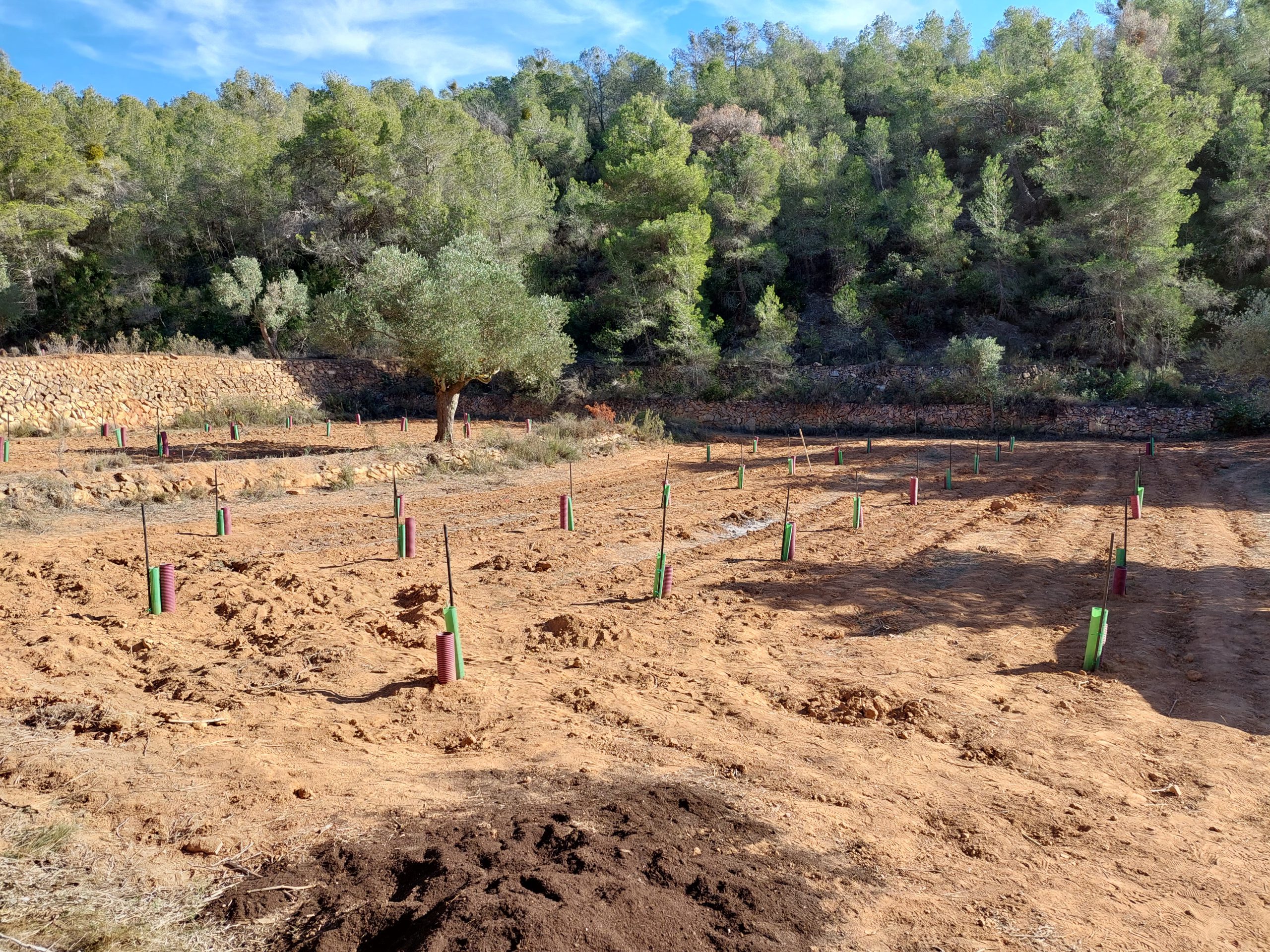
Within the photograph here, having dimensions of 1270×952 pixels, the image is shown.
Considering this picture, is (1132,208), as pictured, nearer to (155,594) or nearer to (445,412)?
(445,412)

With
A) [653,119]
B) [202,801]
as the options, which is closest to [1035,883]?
[202,801]

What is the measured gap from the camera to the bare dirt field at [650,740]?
338 centimetres

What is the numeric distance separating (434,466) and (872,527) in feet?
33.0

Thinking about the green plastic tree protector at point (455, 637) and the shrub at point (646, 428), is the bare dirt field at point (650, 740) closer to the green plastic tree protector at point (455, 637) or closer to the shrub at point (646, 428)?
the green plastic tree protector at point (455, 637)

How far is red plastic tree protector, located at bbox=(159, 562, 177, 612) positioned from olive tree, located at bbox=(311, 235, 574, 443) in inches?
444

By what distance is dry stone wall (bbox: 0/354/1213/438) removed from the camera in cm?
2373

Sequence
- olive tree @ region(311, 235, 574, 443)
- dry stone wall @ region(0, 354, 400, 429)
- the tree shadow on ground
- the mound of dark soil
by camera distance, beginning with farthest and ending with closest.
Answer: dry stone wall @ region(0, 354, 400, 429)
olive tree @ region(311, 235, 574, 443)
the tree shadow on ground
the mound of dark soil

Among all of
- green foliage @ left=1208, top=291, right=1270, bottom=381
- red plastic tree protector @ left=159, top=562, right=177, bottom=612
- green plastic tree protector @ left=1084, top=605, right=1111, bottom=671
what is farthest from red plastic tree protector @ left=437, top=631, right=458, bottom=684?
green foliage @ left=1208, top=291, right=1270, bottom=381

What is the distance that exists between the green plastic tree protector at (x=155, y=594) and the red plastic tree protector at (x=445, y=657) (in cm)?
352

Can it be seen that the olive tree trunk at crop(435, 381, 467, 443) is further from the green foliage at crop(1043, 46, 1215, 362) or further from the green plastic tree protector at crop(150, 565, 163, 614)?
the green foliage at crop(1043, 46, 1215, 362)

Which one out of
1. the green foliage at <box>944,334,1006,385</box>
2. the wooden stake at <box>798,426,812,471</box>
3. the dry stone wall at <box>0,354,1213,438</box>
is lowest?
the wooden stake at <box>798,426,812,471</box>

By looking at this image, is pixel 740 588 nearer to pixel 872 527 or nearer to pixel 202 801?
pixel 872 527

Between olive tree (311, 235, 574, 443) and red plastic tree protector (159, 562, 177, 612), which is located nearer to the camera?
red plastic tree protector (159, 562, 177, 612)

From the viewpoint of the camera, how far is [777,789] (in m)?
4.61
